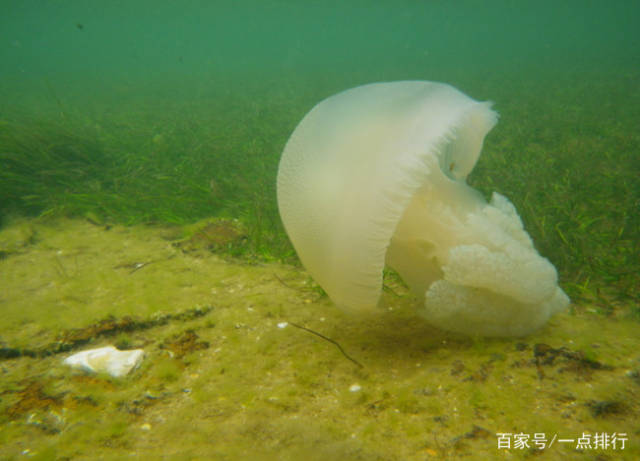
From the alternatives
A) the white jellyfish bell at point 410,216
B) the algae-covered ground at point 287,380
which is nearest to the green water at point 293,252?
the algae-covered ground at point 287,380

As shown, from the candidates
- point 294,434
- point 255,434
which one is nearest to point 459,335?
point 294,434

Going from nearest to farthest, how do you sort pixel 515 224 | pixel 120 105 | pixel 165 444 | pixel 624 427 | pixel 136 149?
1. pixel 624 427
2. pixel 165 444
3. pixel 515 224
4. pixel 136 149
5. pixel 120 105

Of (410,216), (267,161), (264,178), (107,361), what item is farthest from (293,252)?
(267,161)

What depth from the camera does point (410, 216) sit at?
176cm

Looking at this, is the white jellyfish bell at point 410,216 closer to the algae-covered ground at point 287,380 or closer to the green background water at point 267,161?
the algae-covered ground at point 287,380

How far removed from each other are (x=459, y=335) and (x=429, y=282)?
284 millimetres

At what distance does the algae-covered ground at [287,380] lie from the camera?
1291 mm

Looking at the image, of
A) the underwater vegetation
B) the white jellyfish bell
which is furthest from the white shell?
the underwater vegetation

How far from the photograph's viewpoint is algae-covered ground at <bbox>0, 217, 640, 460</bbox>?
129cm

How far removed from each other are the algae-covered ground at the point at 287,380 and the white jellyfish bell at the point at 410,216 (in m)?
0.23

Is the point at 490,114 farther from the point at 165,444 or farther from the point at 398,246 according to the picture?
the point at 165,444

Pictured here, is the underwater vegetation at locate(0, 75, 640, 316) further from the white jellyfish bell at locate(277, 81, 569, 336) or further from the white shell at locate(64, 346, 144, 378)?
the white shell at locate(64, 346, 144, 378)

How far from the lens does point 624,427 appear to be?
1209mm

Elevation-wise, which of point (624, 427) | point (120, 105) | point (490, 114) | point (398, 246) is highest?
point (490, 114)
